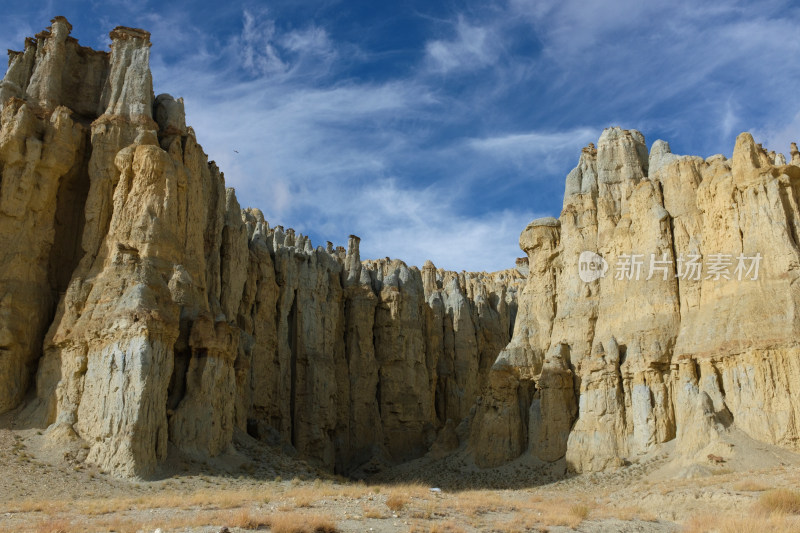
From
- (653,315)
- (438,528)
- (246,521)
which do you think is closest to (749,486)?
(438,528)

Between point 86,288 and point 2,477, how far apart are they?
9.34 m

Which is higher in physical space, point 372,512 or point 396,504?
point 396,504

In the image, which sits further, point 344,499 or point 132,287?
point 132,287

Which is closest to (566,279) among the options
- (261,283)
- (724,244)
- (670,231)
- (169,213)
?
(670,231)

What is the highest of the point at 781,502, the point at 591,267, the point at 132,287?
the point at 591,267

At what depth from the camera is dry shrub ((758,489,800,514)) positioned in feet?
69.6

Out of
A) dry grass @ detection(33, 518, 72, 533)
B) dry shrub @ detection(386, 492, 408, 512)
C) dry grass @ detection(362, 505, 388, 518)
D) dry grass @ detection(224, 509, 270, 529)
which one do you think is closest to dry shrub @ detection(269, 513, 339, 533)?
dry grass @ detection(224, 509, 270, 529)

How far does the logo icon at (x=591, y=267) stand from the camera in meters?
46.9

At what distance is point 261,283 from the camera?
51062 millimetres

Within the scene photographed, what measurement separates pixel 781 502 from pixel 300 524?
13771 mm

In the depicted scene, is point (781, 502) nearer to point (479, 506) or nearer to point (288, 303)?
point (479, 506)

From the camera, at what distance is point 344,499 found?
78.9 ft

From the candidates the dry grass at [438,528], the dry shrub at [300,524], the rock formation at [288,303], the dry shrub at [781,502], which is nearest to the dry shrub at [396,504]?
the dry grass at [438,528]

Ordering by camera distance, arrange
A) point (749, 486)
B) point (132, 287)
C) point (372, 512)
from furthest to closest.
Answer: point (132, 287)
point (749, 486)
point (372, 512)
